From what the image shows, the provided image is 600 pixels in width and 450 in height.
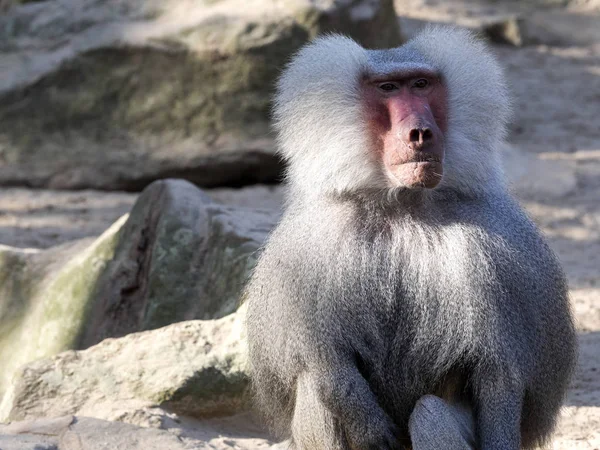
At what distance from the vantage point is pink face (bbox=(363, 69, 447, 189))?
338 centimetres

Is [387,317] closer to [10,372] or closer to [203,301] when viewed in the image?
[203,301]

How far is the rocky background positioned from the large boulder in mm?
11

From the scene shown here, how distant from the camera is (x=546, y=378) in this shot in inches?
138

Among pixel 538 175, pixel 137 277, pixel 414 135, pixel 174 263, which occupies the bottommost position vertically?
pixel 538 175

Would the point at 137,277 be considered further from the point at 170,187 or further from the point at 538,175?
the point at 538,175

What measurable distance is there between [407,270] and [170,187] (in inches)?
93.8

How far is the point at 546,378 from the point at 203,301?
2.23m

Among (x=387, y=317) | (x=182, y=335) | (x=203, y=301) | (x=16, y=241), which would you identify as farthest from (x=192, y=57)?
(x=387, y=317)

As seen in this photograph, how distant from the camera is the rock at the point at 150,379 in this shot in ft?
14.9

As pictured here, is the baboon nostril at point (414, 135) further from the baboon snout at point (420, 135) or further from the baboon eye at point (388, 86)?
the baboon eye at point (388, 86)

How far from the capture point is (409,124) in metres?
3.41

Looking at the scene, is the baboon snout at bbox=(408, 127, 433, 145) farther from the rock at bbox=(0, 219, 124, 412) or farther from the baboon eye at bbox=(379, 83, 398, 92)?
the rock at bbox=(0, 219, 124, 412)

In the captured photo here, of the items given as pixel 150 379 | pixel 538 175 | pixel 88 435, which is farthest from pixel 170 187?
pixel 538 175

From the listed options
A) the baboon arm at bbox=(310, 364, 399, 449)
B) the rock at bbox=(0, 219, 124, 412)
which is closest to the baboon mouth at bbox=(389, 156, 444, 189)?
the baboon arm at bbox=(310, 364, 399, 449)
